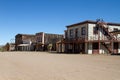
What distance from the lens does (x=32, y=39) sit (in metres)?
92.2

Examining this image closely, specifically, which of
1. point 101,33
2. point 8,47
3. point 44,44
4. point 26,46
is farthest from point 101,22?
point 8,47

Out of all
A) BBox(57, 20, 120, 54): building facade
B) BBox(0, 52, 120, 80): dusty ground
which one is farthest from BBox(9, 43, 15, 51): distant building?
BBox(0, 52, 120, 80): dusty ground

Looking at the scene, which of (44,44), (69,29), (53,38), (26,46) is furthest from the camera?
(26,46)

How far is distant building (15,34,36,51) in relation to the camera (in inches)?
3426

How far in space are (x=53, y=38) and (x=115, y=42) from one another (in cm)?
3894

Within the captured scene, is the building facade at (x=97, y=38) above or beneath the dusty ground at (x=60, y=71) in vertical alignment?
above

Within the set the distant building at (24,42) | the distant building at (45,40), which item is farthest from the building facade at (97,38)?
the distant building at (24,42)

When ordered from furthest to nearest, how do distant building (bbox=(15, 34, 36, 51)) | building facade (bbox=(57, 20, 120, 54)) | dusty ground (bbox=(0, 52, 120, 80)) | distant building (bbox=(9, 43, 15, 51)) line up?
distant building (bbox=(9, 43, 15, 51)) < distant building (bbox=(15, 34, 36, 51)) < building facade (bbox=(57, 20, 120, 54)) < dusty ground (bbox=(0, 52, 120, 80))

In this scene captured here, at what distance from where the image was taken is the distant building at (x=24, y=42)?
8703 cm

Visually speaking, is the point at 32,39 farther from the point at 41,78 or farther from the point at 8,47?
the point at 41,78

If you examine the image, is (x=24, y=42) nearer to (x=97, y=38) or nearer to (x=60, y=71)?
(x=97, y=38)

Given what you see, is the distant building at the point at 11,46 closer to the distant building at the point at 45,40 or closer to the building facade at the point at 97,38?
the distant building at the point at 45,40

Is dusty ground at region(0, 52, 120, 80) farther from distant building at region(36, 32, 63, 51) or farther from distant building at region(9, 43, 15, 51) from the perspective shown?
distant building at region(9, 43, 15, 51)

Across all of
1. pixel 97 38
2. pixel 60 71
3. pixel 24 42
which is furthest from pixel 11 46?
pixel 60 71
